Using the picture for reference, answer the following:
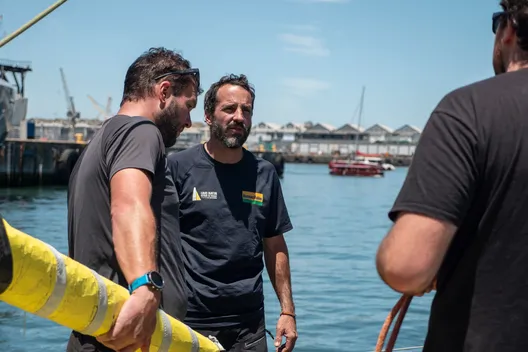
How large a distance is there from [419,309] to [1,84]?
4239 centimetres

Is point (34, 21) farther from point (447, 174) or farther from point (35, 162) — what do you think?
point (35, 162)

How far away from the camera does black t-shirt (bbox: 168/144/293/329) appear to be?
14.2 feet

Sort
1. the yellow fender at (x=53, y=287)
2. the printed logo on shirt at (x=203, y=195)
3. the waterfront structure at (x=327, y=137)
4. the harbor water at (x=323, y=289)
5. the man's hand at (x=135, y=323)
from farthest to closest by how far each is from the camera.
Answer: the waterfront structure at (x=327, y=137) < the harbor water at (x=323, y=289) < the printed logo on shirt at (x=203, y=195) < the man's hand at (x=135, y=323) < the yellow fender at (x=53, y=287)

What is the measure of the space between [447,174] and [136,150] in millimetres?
1281

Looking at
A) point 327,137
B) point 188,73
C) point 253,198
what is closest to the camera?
point 188,73

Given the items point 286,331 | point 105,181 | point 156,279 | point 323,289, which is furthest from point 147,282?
point 323,289

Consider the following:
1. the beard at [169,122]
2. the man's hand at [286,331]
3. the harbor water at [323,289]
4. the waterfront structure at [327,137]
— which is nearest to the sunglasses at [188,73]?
the beard at [169,122]

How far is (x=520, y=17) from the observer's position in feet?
7.06

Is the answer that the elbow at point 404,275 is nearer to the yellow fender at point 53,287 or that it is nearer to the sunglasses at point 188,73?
the yellow fender at point 53,287

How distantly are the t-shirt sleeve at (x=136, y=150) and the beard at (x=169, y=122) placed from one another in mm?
256

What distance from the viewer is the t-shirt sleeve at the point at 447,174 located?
6.66 ft

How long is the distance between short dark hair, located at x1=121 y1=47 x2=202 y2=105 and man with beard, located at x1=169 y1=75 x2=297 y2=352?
1191 mm

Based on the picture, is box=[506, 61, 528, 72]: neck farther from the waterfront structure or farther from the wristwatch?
the waterfront structure

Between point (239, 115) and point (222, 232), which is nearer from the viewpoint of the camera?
point (222, 232)
